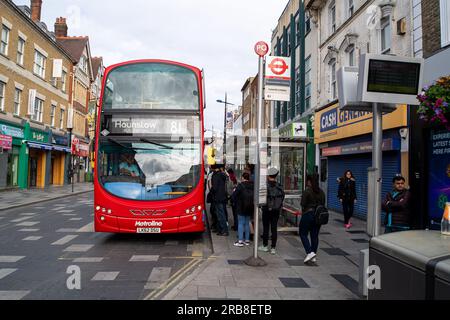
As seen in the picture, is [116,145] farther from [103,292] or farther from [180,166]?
[103,292]

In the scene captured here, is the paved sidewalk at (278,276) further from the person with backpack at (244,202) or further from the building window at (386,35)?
the building window at (386,35)

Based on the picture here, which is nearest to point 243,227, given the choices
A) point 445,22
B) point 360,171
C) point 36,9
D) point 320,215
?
point 320,215

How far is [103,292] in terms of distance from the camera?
187 inches

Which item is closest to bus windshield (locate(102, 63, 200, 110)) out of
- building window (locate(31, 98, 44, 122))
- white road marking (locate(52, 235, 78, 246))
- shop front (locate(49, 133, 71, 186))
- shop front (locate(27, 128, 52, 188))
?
white road marking (locate(52, 235, 78, 246))

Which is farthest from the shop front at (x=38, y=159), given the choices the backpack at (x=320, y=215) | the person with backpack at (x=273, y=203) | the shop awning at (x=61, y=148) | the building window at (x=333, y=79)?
the backpack at (x=320, y=215)

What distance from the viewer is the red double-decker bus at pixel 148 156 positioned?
25.6ft

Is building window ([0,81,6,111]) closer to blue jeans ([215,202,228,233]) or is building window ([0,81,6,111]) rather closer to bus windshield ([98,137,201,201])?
bus windshield ([98,137,201,201])

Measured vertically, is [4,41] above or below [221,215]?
above

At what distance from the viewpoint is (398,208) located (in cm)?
611

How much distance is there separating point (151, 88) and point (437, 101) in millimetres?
6001

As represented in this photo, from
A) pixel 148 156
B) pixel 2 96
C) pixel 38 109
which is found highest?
pixel 38 109

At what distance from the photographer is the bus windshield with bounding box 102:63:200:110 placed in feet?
26.7

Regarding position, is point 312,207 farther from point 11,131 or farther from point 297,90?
point 11,131

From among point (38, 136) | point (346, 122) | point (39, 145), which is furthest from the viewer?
point (38, 136)
